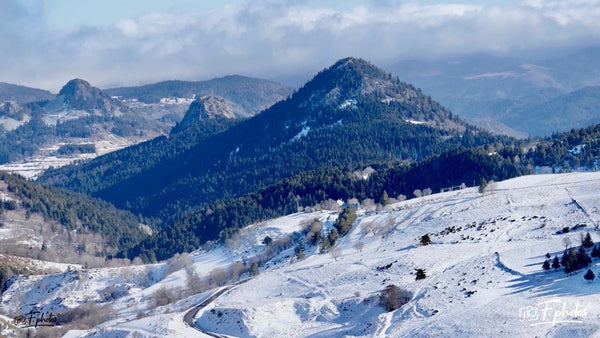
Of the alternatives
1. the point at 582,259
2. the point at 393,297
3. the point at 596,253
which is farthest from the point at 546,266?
the point at 393,297

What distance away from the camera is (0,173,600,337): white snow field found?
298ft

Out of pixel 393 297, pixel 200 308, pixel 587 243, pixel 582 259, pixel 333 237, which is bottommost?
pixel 200 308

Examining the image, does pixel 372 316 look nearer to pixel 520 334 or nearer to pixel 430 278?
pixel 430 278

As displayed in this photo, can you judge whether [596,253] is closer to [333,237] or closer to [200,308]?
[200,308]

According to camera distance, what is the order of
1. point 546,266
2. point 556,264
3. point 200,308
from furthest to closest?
point 200,308
point 546,266
point 556,264

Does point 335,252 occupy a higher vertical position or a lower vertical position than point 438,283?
higher

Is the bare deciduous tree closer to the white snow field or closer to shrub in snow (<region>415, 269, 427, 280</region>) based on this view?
the white snow field

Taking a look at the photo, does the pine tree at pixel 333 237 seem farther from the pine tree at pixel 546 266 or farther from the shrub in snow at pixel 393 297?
the pine tree at pixel 546 266

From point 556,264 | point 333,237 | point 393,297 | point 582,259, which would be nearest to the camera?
point 582,259

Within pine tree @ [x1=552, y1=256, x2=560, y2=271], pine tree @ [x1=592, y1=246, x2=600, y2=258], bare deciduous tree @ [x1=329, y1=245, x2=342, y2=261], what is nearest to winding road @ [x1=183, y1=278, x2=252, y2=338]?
bare deciduous tree @ [x1=329, y1=245, x2=342, y2=261]

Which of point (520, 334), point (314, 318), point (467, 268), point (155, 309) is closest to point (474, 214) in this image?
point (467, 268)

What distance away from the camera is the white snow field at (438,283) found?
9094 centimetres

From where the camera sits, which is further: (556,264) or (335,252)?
(335,252)

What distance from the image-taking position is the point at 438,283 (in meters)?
112
